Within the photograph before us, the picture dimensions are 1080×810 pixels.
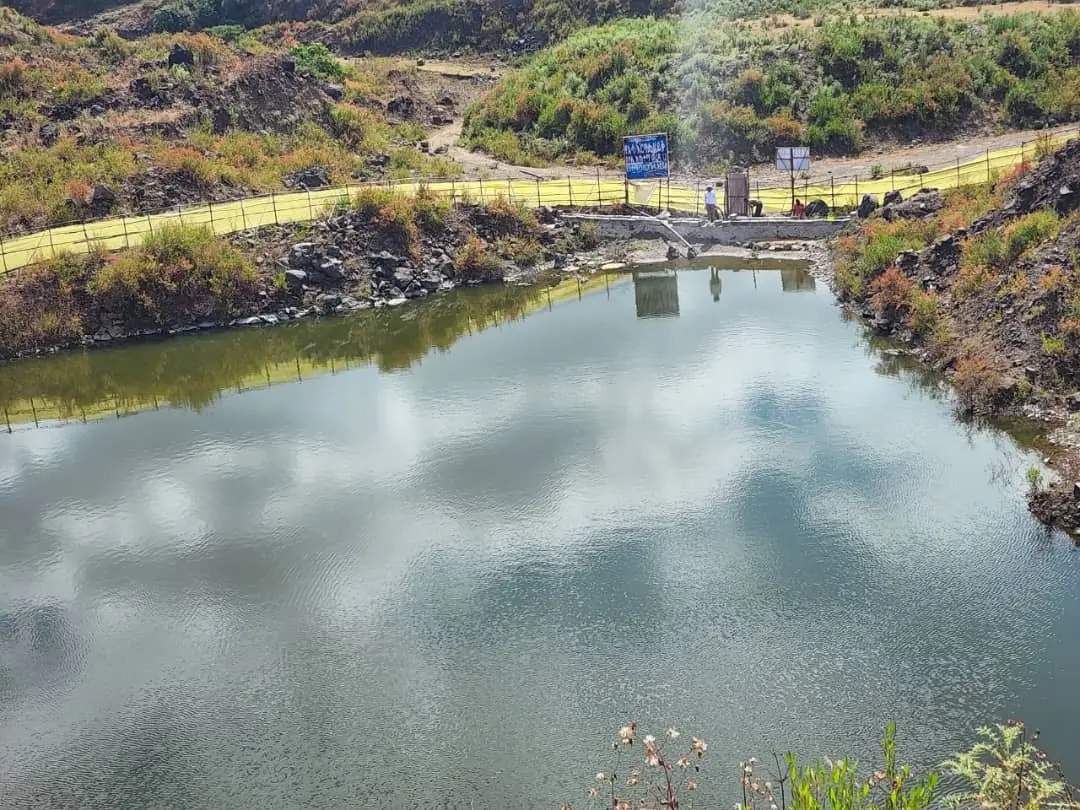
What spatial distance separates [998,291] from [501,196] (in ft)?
69.6

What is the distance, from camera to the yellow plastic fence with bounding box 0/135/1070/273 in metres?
36.0

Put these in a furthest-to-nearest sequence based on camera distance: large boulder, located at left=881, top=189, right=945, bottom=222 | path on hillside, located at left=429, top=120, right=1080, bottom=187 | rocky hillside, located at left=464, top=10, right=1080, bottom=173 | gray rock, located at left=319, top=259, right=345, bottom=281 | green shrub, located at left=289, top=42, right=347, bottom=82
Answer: green shrub, located at left=289, top=42, right=347, bottom=82 < rocky hillside, located at left=464, top=10, right=1080, bottom=173 < path on hillside, located at left=429, top=120, right=1080, bottom=187 < gray rock, located at left=319, top=259, right=345, bottom=281 < large boulder, located at left=881, top=189, right=945, bottom=222

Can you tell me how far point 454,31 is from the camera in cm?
7875

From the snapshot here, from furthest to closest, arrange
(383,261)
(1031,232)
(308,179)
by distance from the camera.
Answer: (308,179) < (383,261) < (1031,232)

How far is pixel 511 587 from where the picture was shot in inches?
650

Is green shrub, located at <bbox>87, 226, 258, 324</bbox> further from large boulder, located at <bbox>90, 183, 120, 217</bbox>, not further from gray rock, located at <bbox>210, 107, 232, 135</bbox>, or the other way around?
gray rock, located at <bbox>210, 107, 232, 135</bbox>

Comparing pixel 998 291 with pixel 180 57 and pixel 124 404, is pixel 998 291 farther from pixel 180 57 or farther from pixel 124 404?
pixel 180 57

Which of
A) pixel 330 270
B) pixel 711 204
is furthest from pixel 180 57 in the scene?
pixel 711 204

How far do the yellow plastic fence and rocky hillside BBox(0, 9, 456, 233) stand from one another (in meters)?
2.11

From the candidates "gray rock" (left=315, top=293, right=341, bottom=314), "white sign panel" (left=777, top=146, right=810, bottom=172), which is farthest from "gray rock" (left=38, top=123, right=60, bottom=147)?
"white sign panel" (left=777, top=146, right=810, bottom=172)

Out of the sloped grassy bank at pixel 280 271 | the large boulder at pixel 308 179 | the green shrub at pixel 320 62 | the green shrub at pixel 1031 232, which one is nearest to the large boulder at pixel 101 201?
the sloped grassy bank at pixel 280 271

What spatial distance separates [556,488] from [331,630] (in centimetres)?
591

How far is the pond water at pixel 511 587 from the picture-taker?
512 inches

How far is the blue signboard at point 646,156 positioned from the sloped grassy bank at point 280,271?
3.49 metres
